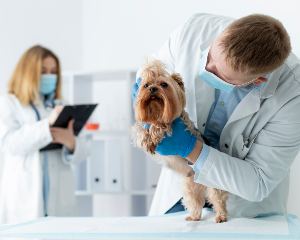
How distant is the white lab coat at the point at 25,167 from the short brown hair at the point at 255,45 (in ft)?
5.69

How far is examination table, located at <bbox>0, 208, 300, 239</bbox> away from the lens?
1127 millimetres

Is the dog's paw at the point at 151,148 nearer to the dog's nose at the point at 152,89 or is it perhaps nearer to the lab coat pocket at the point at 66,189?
the dog's nose at the point at 152,89

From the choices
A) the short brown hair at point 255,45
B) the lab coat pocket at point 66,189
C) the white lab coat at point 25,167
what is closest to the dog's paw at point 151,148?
the short brown hair at point 255,45

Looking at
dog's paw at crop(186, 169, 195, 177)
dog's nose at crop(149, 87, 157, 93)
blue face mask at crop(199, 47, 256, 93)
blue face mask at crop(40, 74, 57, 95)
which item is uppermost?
blue face mask at crop(199, 47, 256, 93)

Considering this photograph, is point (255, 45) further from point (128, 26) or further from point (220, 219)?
point (128, 26)

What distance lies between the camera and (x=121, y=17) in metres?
3.76

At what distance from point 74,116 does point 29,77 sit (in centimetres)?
55

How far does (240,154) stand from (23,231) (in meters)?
1.13

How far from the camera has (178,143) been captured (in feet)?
4.32

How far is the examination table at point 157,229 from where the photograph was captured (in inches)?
44.4

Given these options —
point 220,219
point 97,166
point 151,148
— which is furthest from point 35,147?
point 220,219

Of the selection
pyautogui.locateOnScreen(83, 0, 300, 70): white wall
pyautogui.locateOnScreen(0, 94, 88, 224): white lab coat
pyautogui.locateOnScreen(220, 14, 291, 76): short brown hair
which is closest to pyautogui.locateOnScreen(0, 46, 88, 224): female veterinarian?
pyautogui.locateOnScreen(0, 94, 88, 224): white lab coat

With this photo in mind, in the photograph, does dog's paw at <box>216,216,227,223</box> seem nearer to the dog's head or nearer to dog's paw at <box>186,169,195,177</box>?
dog's paw at <box>186,169,195,177</box>

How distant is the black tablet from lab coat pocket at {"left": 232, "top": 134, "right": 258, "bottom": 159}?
4.60ft
